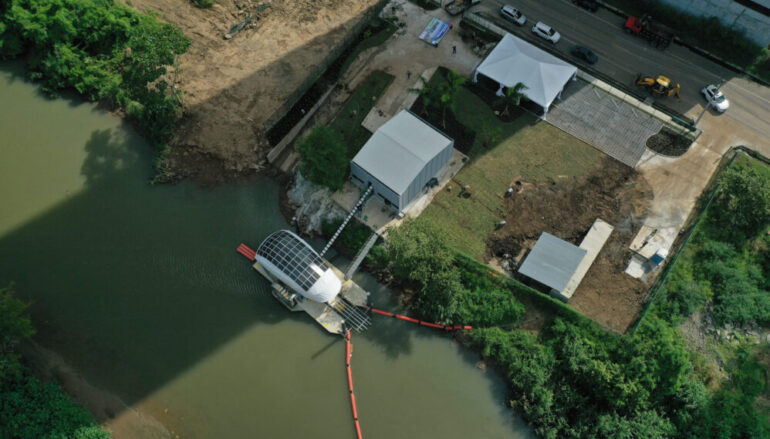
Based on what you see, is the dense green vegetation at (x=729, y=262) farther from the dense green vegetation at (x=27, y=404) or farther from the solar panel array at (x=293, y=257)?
the dense green vegetation at (x=27, y=404)

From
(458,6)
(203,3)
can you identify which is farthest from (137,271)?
(458,6)

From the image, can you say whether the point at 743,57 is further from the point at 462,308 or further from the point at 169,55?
the point at 169,55

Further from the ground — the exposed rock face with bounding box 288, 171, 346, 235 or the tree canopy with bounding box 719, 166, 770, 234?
the tree canopy with bounding box 719, 166, 770, 234

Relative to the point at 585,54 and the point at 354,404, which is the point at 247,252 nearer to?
the point at 354,404

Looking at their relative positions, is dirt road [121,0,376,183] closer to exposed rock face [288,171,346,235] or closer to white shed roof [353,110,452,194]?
exposed rock face [288,171,346,235]

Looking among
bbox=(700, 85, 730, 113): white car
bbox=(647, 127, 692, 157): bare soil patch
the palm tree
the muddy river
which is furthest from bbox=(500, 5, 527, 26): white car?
the muddy river
